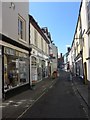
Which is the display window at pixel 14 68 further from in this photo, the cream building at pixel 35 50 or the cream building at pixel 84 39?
the cream building at pixel 84 39

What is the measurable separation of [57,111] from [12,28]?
28.8 ft

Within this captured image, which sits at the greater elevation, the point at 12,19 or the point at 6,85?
the point at 12,19

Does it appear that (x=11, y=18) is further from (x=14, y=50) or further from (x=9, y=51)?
(x=9, y=51)

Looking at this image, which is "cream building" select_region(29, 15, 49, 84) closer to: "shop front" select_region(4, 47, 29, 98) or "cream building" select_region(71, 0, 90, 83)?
"shop front" select_region(4, 47, 29, 98)

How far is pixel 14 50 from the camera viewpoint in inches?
717

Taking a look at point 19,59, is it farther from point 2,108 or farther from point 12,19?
point 2,108

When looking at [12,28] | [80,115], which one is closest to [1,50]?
[12,28]

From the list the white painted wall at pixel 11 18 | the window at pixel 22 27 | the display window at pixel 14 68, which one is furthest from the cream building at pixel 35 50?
the white painted wall at pixel 11 18

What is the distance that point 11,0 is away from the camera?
1788 cm

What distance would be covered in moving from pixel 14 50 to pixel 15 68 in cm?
137

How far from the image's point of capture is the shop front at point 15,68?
1620 centimetres

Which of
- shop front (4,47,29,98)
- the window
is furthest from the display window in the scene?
the window

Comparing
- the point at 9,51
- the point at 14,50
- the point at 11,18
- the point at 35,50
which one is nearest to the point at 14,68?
the point at 14,50

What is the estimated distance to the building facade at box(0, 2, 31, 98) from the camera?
15.9 metres
